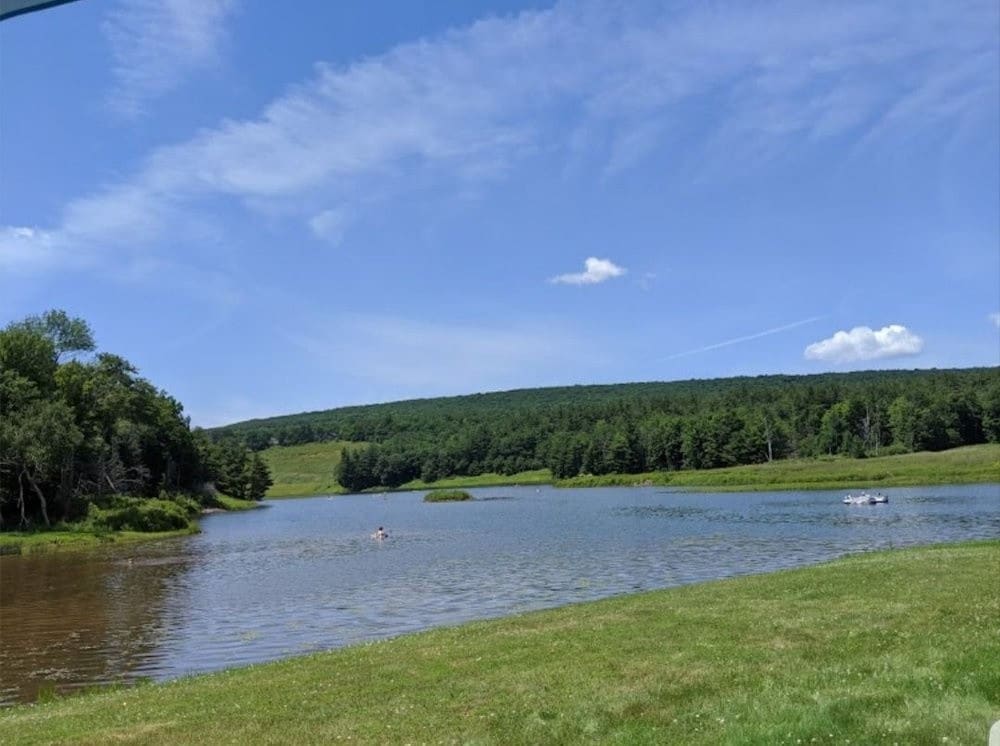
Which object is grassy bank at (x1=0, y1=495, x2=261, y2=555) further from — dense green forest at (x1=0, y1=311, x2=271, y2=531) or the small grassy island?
the small grassy island

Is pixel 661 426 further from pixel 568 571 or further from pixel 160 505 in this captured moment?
pixel 568 571

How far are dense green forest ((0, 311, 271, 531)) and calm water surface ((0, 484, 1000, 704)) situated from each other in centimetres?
1173

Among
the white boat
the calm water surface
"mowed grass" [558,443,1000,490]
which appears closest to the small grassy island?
"mowed grass" [558,443,1000,490]

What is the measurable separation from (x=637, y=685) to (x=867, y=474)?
380 ft

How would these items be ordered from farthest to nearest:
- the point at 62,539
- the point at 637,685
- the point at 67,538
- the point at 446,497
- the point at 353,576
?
the point at 446,497 < the point at 67,538 < the point at 62,539 < the point at 353,576 < the point at 637,685

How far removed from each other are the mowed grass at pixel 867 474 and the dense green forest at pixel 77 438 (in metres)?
77.7

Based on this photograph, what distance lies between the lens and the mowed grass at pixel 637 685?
971 cm

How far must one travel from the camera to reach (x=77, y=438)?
74.4m

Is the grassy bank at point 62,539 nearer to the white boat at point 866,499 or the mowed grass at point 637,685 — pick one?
the mowed grass at point 637,685

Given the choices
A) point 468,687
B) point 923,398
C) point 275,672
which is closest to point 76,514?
point 275,672

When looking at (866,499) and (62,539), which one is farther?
(866,499)

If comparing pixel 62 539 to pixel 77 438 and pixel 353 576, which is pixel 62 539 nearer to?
pixel 77 438

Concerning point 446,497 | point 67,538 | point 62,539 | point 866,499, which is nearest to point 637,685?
point 62,539

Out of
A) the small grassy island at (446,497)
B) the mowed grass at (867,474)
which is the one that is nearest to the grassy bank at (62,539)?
the small grassy island at (446,497)
